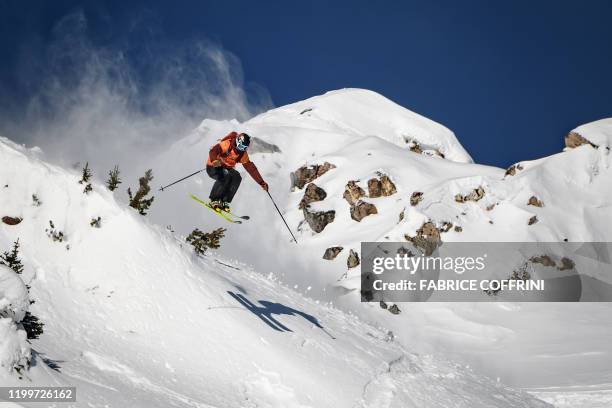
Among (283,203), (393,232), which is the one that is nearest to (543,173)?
(393,232)

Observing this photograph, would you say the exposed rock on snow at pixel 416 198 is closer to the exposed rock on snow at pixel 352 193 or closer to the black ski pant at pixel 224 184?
the exposed rock on snow at pixel 352 193

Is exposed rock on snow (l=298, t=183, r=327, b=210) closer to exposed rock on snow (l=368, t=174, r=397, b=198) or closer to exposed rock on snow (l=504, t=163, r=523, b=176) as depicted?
exposed rock on snow (l=368, t=174, r=397, b=198)

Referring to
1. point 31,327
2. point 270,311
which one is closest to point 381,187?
point 270,311

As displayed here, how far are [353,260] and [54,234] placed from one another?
29568mm

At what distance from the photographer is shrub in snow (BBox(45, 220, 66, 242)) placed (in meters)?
10.4

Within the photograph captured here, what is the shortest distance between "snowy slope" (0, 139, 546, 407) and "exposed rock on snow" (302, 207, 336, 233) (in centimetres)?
3335

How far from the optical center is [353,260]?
38312mm

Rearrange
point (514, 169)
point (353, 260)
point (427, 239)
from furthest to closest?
point (514, 169) < point (353, 260) < point (427, 239)

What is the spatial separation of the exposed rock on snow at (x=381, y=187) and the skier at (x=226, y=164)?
34.2 metres

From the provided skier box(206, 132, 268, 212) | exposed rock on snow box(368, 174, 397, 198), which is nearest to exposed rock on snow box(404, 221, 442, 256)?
exposed rock on snow box(368, 174, 397, 198)

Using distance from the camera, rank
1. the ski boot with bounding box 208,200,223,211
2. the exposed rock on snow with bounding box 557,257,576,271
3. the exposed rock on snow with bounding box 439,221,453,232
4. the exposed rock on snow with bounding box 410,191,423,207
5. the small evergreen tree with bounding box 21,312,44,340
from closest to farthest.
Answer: the small evergreen tree with bounding box 21,312,44,340 → the ski boot with bounding box 208,200,223,211 → the exposed rock on snow with bounding box 557,257,576,271 → the exposed rock on snow with bounding box 439,221,453,232 → the exposed rock on snow with bounding box 410,191,423,207

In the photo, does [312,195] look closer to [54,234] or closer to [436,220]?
[436,220]

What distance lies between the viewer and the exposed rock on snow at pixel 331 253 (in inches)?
1612

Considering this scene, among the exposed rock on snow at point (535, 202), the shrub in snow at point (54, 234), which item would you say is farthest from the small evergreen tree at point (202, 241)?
the exposed rock on snow at point (535, 202)
